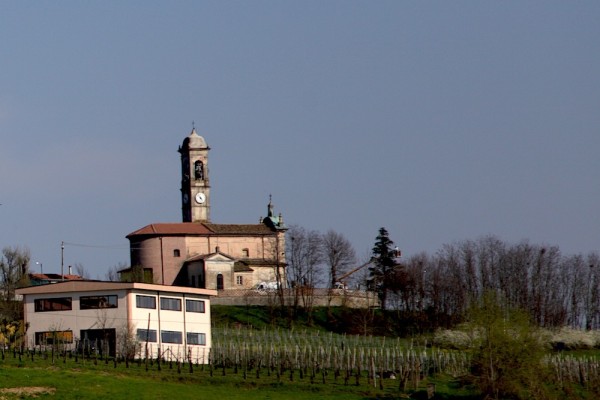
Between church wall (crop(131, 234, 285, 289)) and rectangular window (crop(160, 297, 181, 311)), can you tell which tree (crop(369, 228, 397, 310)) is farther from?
rectangular window (crop(160, 297, 181, 311))

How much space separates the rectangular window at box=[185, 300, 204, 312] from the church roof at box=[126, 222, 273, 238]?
4884 cm

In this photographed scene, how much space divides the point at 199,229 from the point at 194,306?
170ft

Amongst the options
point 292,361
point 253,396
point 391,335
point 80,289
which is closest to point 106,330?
point 80,289

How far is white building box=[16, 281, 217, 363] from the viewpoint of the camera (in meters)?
91.4

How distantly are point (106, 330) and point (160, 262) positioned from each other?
5524cm

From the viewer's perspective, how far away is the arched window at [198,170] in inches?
6259

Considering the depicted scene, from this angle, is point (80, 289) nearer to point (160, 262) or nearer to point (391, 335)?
point (391, 335)

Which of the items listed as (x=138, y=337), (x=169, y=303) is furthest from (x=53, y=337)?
(x=169, y=303)

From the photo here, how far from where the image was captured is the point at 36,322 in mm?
93562

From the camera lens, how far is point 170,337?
9475 centimetres

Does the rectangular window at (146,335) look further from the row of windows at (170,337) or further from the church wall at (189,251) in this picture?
the church wall at (189,251)

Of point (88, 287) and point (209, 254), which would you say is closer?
point (88, 287)

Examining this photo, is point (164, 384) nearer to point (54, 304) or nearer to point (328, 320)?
point (54, 304)

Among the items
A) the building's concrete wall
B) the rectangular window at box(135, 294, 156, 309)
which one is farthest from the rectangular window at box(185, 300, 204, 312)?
the rectangular window at box(135, 294, 156, 309)
